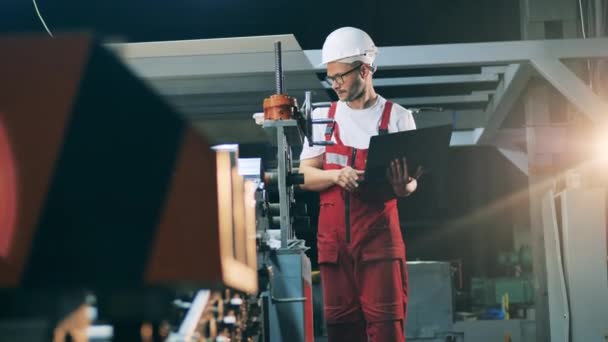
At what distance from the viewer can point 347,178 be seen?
10.0ft

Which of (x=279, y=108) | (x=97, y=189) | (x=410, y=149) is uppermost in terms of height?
(x=279, y=108)

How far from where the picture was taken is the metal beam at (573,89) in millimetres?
4625

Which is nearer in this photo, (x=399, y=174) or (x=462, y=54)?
(x=399, y=174)

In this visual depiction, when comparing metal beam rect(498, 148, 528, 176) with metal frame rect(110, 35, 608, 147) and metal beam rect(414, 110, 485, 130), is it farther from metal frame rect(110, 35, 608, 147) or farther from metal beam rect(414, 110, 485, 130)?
metal frame rect(110, 35, 608, 147)

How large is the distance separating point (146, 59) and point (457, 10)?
2.95 m

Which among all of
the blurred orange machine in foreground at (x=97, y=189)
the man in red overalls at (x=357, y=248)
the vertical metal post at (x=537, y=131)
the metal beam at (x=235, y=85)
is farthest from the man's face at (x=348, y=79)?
the blurred orange machine in foreground at (x=97, y=189)

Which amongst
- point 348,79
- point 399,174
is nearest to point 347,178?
point 399,174

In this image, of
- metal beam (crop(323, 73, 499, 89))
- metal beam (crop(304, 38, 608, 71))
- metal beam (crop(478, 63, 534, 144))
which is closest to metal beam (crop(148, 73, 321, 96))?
metal beam (crop(323, 73, 499, 89))

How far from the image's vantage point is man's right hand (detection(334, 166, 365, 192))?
3.04 metres

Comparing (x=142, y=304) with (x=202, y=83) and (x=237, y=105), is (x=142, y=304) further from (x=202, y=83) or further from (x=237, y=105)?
(x=237, y=105)

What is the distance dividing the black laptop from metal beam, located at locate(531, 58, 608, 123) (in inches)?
74.4

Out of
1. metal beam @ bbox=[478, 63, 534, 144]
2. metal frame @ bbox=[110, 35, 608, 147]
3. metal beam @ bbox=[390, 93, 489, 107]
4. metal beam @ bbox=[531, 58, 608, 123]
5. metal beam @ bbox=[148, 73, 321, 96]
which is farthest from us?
metal beam @ bbox=[390, 93, 489, 107]

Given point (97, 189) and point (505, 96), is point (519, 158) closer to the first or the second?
point (505, 96)

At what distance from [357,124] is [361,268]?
1.91 feet
